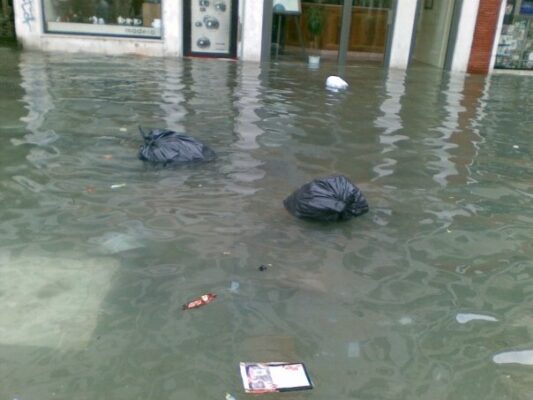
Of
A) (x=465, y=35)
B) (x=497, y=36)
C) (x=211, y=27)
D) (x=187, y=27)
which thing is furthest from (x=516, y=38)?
(x=187, y=27)

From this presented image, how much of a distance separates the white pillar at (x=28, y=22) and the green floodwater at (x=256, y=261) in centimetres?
758

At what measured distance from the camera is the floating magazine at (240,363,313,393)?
300 cm

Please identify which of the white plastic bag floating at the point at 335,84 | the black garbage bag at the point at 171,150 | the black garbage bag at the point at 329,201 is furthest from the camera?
the white plastic bag floating at the point at 335,84

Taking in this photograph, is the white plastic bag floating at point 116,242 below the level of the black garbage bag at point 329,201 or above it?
below

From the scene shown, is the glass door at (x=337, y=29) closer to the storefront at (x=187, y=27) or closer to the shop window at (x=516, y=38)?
the storefront at (x=187, y=27)

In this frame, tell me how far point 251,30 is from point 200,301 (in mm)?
13493

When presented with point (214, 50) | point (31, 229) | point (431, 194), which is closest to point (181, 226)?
point (31, 229)

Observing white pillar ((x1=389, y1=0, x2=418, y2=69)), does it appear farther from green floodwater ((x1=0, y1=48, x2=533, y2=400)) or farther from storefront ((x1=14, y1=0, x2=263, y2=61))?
green floodwater ((x1=0, y1=48, x2=533, y2=400))

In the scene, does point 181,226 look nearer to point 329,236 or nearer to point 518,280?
point 329,236

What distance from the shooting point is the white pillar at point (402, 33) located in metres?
16.5

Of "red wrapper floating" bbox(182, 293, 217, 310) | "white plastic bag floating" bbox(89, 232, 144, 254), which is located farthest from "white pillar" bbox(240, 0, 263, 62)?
"red wrapper floating" bbox(182, 293, 217, 310)

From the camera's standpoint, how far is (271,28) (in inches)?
639

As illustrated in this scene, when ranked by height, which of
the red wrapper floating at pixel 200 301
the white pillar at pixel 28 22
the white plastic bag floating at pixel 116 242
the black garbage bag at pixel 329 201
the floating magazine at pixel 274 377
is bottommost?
the floating magazine at pixel 274 377

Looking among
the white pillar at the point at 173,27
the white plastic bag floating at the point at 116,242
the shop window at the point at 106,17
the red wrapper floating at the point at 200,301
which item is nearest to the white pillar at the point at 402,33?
the white pillar at the point at 173,27
